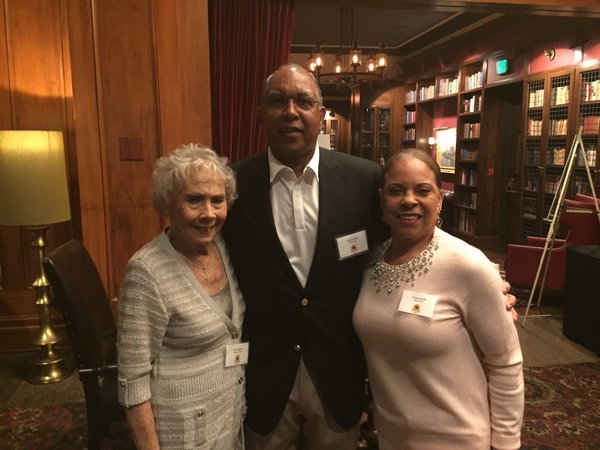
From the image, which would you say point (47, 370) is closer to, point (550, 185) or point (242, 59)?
point (242, 59)

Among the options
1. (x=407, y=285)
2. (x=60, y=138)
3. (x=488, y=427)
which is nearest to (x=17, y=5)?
(x=60, y=138)

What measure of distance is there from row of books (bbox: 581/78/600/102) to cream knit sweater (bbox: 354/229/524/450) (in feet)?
17.5

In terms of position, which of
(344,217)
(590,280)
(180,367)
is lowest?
(590,280)

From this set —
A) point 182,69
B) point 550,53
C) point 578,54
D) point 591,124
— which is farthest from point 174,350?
point 550,53

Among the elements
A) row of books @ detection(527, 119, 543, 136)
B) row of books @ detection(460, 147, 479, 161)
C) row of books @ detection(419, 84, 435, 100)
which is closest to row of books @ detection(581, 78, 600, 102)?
row of books @ detection(527, 119, 543, 136)

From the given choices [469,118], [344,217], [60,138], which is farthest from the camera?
[469,118]

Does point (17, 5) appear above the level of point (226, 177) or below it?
above

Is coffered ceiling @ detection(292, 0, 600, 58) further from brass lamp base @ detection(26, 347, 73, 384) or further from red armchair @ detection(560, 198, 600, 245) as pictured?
brass lamp base @ detection(26, 347, 73, 384)

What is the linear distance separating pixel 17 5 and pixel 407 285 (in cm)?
341

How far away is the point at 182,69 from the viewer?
10.9ft

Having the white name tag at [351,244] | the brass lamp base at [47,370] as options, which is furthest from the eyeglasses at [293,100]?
the brass lamp base at [47,370]

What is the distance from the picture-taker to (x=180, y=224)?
55.0 inches

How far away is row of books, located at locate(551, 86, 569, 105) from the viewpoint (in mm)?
6016

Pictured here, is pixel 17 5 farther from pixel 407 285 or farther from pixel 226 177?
pixel 407 285
